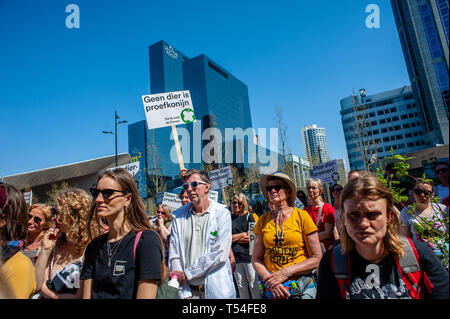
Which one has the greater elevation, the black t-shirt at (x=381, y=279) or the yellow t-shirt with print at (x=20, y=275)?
the yellow t-shirt with print at (x=20, y=275)

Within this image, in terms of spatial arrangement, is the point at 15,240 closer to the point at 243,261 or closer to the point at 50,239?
the point at 50,239

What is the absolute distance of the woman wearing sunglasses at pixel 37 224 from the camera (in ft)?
11.6

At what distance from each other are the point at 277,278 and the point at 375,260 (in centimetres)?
112

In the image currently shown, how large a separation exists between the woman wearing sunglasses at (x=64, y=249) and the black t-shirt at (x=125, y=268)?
45cm

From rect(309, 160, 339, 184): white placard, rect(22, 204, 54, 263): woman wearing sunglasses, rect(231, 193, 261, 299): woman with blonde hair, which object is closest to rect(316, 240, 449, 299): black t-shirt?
rect(231, 193, 261, 299): woman with blonde hair

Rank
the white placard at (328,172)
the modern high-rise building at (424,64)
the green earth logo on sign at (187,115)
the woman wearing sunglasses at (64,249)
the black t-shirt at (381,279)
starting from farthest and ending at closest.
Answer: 1. the modern high-rise building at (424,64)
2. the white placard at (328,172)
3. the green earth logo on sign at (187,115)
4. the woman wearing sunglasses at (64,249)
5. the black t-shirt at (381,279)

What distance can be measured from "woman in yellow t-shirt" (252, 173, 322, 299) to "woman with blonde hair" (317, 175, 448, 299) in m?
0.95

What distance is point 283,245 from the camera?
273 cm

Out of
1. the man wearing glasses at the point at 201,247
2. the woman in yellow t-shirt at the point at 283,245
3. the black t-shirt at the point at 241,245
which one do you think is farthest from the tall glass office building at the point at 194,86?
the woman in yellow t-shirt at the point at 283,245

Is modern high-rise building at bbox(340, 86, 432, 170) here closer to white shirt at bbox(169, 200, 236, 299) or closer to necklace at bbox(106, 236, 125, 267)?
white shirt at bbox(169, 200, 236, 299)

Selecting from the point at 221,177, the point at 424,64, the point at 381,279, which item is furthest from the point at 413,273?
the point at 424,64

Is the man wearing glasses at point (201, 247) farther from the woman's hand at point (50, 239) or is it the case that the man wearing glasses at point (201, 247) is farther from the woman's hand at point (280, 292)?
the woman's hand at point (50, 239)
